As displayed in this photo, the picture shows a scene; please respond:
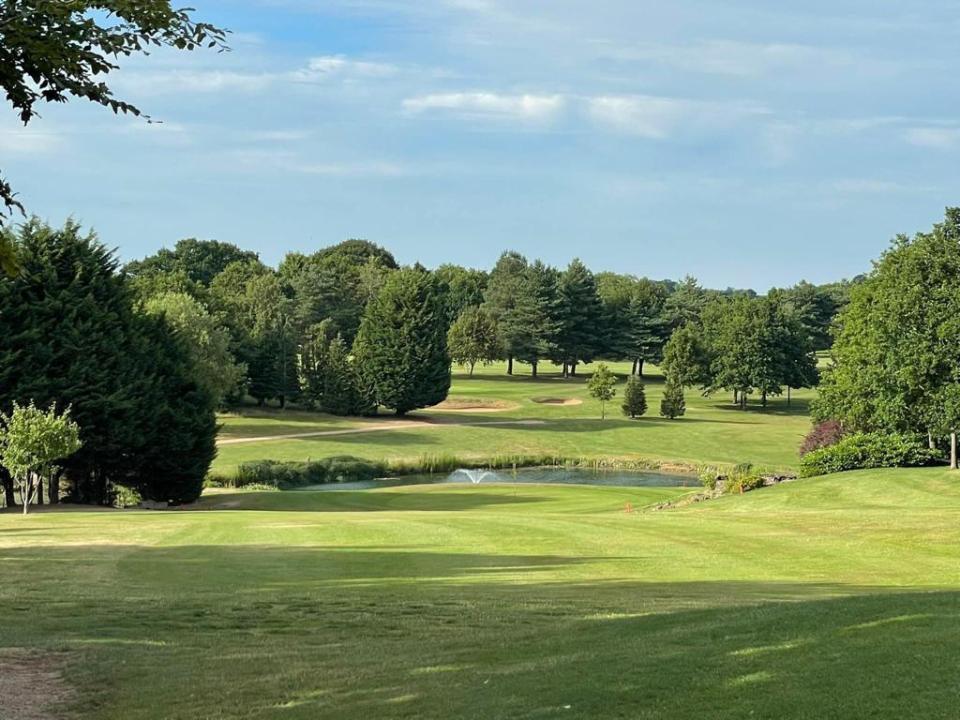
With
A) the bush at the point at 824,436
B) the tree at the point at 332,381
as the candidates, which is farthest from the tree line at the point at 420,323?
the bush at the point at 824,436

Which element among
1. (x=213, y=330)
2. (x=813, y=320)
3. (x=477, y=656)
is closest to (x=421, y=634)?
(x=477, y=656)

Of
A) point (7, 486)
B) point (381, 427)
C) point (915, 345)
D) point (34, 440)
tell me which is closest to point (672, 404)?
point (381, 427)

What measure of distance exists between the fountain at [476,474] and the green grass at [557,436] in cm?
315

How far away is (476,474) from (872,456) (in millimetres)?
26668

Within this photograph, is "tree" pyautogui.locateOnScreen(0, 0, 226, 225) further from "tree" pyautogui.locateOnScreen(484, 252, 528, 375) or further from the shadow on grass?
"tree" pyautogui.locateOnScreen(484, 252, 528, 375)

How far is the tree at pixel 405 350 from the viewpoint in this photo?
276 ft

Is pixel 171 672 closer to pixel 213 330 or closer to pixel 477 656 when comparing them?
pixel 477 656

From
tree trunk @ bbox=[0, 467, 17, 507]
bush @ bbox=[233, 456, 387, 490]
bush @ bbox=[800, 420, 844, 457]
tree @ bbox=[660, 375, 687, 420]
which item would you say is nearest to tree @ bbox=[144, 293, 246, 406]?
bush @ bbox=[233, 456, 387, 490]

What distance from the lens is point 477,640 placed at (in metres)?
12.6

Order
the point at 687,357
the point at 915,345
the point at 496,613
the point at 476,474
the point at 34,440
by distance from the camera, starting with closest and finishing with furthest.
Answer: the point at 496,613, the point at 34,440, the point at 915,345, the point at 476,474, the point at 687,357

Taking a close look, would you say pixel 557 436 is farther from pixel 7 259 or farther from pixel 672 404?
pixel 7 259

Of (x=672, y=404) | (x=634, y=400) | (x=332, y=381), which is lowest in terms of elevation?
(x=672, y=404)

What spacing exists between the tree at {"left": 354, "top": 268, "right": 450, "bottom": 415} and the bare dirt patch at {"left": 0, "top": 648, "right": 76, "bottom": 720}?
71430mm

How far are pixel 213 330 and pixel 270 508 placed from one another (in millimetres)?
28890
